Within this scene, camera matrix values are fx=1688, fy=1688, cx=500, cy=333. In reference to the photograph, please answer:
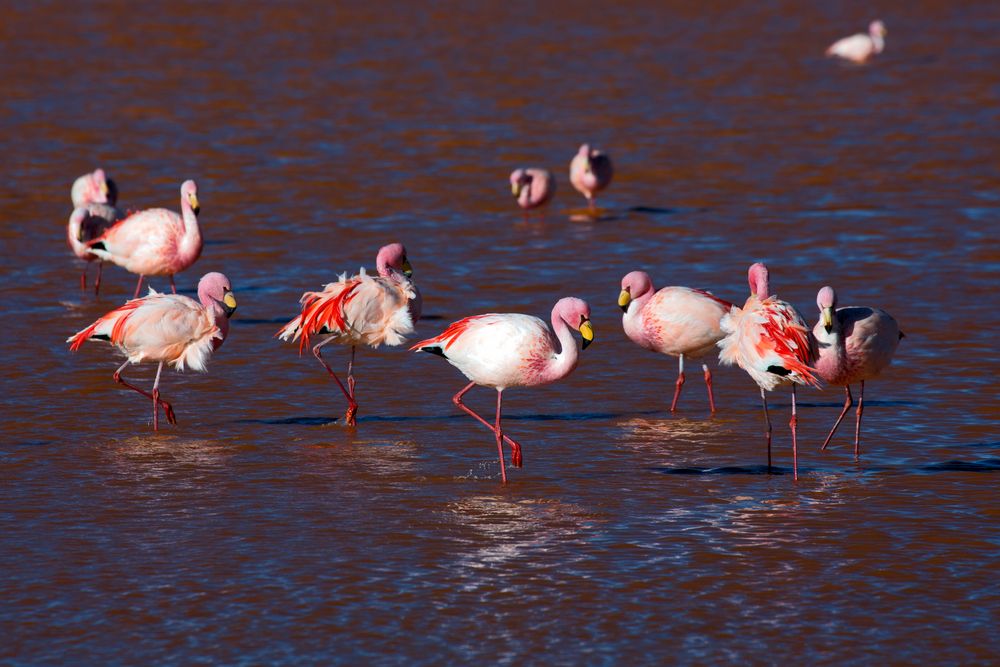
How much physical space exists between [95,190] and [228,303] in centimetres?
737

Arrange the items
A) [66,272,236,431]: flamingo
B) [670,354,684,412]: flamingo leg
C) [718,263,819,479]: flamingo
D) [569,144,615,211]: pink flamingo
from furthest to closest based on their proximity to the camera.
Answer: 1. [569,144,615,211]: pink flamingo
2. [670,354,684,412]: flamingo leg
3. [66,272,236,431]: flamingo
4. [718,263,819,479]: flamingo

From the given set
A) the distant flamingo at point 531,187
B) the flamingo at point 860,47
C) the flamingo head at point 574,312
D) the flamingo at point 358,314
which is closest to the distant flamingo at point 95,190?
the distant flamingo at point 531,187

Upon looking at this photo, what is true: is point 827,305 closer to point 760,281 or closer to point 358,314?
point 760,281

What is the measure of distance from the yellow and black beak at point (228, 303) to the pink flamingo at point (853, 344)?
401 centimetres

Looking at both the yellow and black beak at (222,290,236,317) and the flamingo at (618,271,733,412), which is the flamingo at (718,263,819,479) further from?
the yellow and black beak at (222,290,236,317)

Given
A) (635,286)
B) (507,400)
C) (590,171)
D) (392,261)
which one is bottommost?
(507,400)

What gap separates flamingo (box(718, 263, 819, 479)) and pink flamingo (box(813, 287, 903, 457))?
0.13m

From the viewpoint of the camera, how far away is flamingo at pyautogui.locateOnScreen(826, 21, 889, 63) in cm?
2997

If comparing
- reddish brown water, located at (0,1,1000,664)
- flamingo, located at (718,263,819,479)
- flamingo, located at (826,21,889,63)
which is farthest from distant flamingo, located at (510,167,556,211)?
flamingo, located at (826,21,889,63)

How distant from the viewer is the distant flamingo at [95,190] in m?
18.3

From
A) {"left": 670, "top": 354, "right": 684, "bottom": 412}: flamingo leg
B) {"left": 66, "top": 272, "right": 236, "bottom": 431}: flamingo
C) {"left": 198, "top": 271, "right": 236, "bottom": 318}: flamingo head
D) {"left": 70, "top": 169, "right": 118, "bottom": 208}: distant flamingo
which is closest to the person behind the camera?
{"left": 66, "top": 272, "right": 236, "bottom": 431}: flamingo

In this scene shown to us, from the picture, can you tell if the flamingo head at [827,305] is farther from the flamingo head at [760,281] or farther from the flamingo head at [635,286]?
the flamingo head at [635,286]

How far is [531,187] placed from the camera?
65.4 ft

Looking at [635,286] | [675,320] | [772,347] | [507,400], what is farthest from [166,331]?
[772,347]
